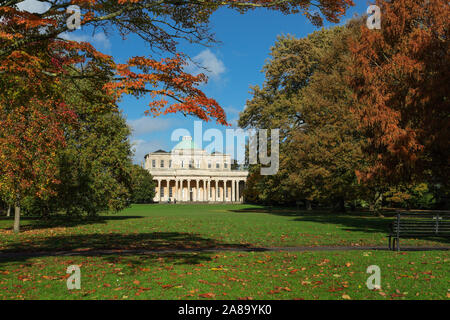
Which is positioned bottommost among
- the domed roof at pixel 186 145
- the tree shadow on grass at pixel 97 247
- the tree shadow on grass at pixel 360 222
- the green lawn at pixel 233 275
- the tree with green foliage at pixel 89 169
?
the tree shadow on grass at pixel 360 222

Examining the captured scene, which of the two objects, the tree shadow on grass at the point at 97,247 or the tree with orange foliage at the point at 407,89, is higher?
the tree with orange foliage at the point at 407,89

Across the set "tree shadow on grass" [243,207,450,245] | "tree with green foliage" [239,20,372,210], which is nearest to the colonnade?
"tree with green foliage" [239,20,372,210]

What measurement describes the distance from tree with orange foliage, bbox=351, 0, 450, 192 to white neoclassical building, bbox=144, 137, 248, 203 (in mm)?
79407

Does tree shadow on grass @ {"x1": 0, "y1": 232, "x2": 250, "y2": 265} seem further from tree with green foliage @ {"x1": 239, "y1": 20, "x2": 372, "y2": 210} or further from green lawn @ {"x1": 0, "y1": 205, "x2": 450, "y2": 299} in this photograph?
tree with green foliage @ {"x1": 239, "y1": 20, "x2": 372, "y2": 210}

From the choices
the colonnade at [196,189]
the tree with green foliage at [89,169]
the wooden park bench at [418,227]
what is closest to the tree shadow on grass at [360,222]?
the wooden park bench at [418,227]

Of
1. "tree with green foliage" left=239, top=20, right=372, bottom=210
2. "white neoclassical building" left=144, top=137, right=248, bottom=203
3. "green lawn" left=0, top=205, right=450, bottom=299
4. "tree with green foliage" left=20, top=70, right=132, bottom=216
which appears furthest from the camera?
"white neoclassical building" left=144, top=137, right=248, bottom=203

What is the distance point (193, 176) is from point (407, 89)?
86.8 meters

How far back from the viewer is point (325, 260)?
9.30 meters

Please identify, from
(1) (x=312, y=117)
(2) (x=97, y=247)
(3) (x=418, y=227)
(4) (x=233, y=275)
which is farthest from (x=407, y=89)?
(1) (x=312, y=117)

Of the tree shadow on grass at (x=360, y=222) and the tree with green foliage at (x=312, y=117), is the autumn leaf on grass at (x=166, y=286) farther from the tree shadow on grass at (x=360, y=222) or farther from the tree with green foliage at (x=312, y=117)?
the tree with green foliage at (x=312, y=117)

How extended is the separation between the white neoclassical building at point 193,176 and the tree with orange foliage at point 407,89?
79407 millimetres

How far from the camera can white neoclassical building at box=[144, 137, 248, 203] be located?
10081 cm

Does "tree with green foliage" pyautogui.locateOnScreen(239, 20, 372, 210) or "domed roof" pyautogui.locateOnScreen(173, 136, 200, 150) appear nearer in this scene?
"tree with green foliage" pyautogui.locateOnScreen(239, 20, 372, 210)

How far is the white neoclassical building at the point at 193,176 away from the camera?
10081 centimetres
